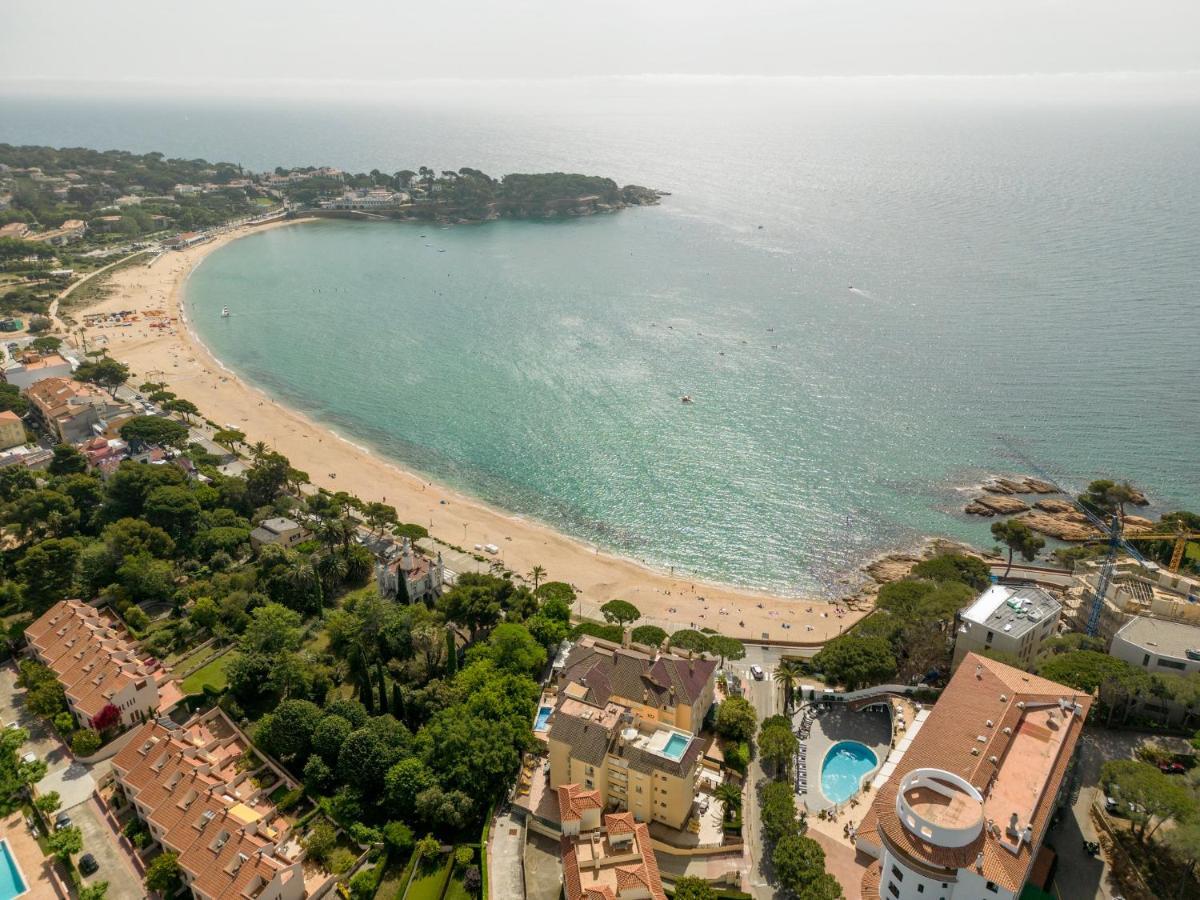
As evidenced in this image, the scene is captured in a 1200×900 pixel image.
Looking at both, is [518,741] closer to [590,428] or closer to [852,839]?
[852,839]

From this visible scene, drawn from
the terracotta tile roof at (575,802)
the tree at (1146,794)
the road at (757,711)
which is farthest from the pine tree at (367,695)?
the tree at (1146,794)

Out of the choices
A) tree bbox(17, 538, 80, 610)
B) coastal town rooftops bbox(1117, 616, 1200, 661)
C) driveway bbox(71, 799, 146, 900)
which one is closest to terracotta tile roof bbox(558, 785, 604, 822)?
driveway bbox(71, 799, 146, 900)

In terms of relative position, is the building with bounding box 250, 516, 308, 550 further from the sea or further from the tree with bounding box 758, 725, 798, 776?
the tree with bounding box 758, 725, 798, 776

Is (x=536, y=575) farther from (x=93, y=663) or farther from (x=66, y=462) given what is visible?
(x=66, y=462)

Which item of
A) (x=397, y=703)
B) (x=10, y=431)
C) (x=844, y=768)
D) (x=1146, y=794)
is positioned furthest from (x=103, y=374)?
(x=1146, y=794)

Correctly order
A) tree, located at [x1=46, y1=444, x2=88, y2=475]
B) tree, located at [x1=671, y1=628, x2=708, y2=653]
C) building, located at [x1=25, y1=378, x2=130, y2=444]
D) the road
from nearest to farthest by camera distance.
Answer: the road
tree, located at [x1=671, y1=628, x2=708, y2=653]
tree, located at [x1=46, y1=444, x2=88, y2=475]
building, located at [x1=25, y1=378, x2=130, y2=444]

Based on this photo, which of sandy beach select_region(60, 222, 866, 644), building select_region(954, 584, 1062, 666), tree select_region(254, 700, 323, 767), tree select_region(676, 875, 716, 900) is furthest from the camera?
sandy beach select_region(60, 222, 866, 644)
